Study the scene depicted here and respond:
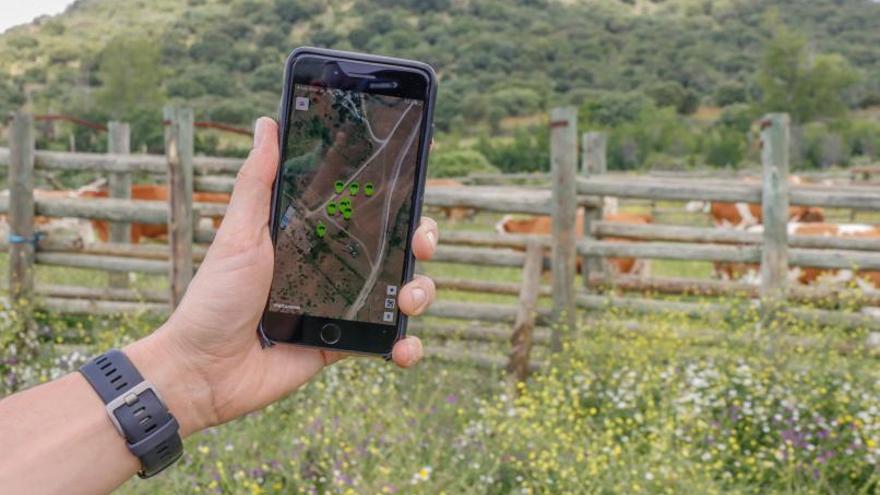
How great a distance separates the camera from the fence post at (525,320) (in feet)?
20.6

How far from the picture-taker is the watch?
1558 mm

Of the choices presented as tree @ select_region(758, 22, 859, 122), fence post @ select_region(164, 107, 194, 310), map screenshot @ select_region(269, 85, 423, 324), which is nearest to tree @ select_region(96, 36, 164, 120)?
fence post @ select_region(164, 107, 194, 310)

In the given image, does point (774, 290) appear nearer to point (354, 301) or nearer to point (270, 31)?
point (354, 301)

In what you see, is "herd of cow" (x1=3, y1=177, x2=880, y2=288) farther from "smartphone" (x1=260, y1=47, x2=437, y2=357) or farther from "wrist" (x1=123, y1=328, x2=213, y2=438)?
"wrist" (x1=123, y1=328, x2=213, y2=438)

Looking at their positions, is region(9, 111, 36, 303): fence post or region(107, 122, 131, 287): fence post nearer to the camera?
region(9, 111, 36, 303): fence post

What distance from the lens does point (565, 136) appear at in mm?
6273

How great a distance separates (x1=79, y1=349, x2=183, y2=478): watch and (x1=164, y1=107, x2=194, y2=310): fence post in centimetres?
505

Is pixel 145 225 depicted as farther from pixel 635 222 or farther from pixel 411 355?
pixel 411 355

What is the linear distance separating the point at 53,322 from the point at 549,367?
3.67 meters

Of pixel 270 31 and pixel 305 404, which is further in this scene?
pixel 270 31

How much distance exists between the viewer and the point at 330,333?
1962 millimetres

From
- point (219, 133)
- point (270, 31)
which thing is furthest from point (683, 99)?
point (219, 133)

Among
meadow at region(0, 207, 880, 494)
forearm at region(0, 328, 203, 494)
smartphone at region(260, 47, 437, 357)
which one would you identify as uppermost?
smartphone at region(260, 47, 437, 357)

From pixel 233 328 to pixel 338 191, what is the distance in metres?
0.34
